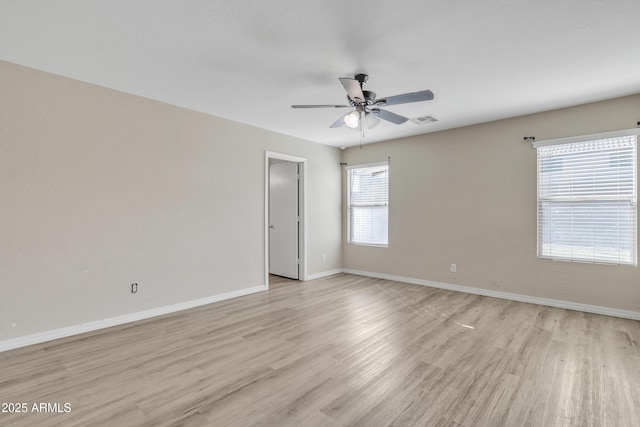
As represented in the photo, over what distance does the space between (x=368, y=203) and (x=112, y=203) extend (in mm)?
4240

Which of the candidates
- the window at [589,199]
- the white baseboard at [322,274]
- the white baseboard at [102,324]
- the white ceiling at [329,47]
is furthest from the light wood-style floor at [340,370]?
the white ceiling at [329,47]

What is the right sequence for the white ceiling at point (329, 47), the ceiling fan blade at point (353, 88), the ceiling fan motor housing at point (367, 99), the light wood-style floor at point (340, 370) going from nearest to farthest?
the light wood-style floor at point (340, 370)
the white ceiling at point (329, 47)
the ceiling fan blade at point (353, 88)
the ceiling fan motor housing at point (367, 99)

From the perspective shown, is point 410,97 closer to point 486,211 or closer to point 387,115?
point 387,115

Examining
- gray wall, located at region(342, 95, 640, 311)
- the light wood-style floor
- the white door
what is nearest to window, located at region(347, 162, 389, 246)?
gray wall, located at region(342, 95, 640, 311)

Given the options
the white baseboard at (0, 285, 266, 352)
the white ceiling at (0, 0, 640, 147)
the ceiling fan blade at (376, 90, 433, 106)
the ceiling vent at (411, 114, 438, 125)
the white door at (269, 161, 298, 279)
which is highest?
the white ceiling at (0, 0, 640, 147)

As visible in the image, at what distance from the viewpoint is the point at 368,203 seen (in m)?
6.17

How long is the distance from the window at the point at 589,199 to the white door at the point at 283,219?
3.82 meters

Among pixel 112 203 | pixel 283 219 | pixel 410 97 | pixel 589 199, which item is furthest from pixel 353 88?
pixel 283 219

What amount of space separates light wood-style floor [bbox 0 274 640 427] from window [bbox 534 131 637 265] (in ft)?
2.77

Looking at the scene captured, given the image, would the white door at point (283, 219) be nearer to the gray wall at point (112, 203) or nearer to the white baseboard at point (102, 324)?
the gray wall at point (112, 203)

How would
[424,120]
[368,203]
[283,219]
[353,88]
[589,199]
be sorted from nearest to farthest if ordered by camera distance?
[353,88] < [589,199] < [424,120] < [283,219] < [368,203]

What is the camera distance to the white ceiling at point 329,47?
2102 millimetres

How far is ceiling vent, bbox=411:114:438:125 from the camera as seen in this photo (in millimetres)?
4406

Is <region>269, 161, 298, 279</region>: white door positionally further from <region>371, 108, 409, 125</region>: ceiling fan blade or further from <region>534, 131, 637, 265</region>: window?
<region>534, 131, 637, 265</region>: window
